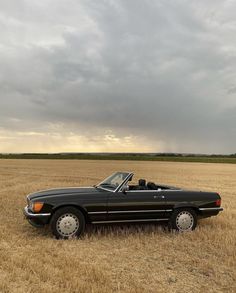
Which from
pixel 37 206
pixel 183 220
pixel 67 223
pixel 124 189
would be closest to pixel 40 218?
pixel 37 206

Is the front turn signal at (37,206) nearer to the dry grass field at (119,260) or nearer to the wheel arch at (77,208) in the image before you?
the wheel arch at (77,208)

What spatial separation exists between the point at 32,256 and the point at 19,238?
4.43 feet

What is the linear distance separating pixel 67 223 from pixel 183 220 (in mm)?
2462

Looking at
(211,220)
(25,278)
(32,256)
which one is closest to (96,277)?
(25,278)

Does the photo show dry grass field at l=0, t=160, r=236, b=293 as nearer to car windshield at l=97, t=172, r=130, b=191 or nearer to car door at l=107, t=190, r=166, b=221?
car door at l=107, t=190, r=166, b=221

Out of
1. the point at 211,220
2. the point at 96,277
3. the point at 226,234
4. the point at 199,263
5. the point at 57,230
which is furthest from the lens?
the point at 211,220

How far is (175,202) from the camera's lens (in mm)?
8039

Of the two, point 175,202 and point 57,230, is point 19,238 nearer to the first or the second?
point 57,230

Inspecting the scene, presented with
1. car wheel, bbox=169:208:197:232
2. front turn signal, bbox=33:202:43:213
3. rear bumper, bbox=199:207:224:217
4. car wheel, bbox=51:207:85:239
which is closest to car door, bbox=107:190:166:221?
car wheel, bbox=169:208:197:232

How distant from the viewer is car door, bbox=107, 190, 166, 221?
299 inches

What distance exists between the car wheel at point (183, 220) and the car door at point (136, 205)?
26cm

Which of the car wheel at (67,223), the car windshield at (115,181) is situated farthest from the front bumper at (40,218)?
the car windshield at (115,181)

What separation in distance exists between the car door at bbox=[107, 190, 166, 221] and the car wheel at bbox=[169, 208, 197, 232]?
26 centimetres

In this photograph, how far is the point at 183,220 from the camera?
8070 mm
